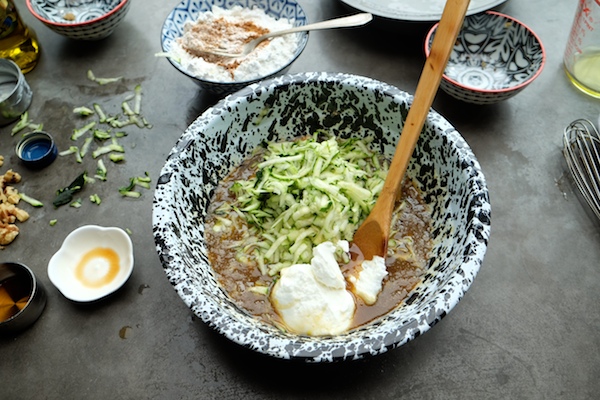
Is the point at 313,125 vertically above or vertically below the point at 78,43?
above

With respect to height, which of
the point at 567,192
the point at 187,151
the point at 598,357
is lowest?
the point at 598,357

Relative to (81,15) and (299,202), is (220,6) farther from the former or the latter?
(299,202)

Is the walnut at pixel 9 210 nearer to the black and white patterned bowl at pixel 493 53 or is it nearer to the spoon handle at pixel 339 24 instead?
the spoon handle at pixel 339 24

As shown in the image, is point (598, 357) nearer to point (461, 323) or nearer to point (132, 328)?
point (461, 323)

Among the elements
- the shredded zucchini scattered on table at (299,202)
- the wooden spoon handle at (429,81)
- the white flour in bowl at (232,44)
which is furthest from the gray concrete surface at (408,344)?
the wooden spoon handle at (429,81)

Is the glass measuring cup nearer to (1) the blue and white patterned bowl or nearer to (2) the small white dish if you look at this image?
(1) the blue and white patterned bowl

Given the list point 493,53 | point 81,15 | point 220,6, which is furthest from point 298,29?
point 81,15

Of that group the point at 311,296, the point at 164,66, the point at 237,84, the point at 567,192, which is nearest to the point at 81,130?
the point at 164,66
